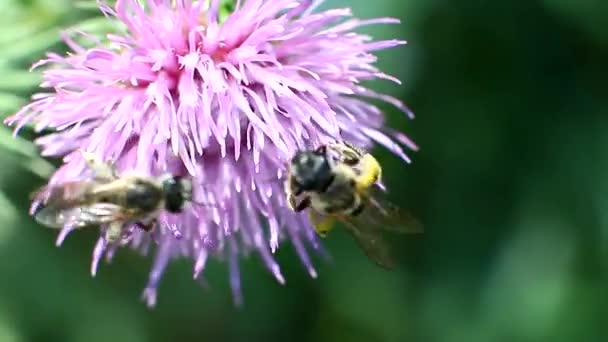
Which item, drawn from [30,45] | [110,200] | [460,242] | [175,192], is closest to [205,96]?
[175,192]

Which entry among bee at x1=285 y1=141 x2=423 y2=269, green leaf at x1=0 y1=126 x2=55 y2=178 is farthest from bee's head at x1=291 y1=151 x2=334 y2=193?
green leaf at x1=0 y1=126 x2=55 y2=178

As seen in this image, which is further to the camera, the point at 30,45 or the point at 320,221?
the point at 30,45

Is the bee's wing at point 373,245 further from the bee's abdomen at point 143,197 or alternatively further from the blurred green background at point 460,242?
the blurred green background at point 460,242

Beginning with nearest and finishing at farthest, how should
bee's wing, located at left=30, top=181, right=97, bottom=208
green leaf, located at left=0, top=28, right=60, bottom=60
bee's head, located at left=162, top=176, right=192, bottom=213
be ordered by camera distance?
1. bee's wing, located at left=30, top=181, right=97, bottom=208
2. bee's head, located at left=162, top=176, right=192, bottom=213
3. green leaf, located at left=0, top=28, right=60, bottom=60

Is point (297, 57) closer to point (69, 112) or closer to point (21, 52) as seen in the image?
point (69, 112)

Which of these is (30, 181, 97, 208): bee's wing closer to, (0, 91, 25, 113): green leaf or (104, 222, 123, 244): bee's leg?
(104, 222, 123, 244): bee's leg

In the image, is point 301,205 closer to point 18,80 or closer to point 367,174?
point 367,174
